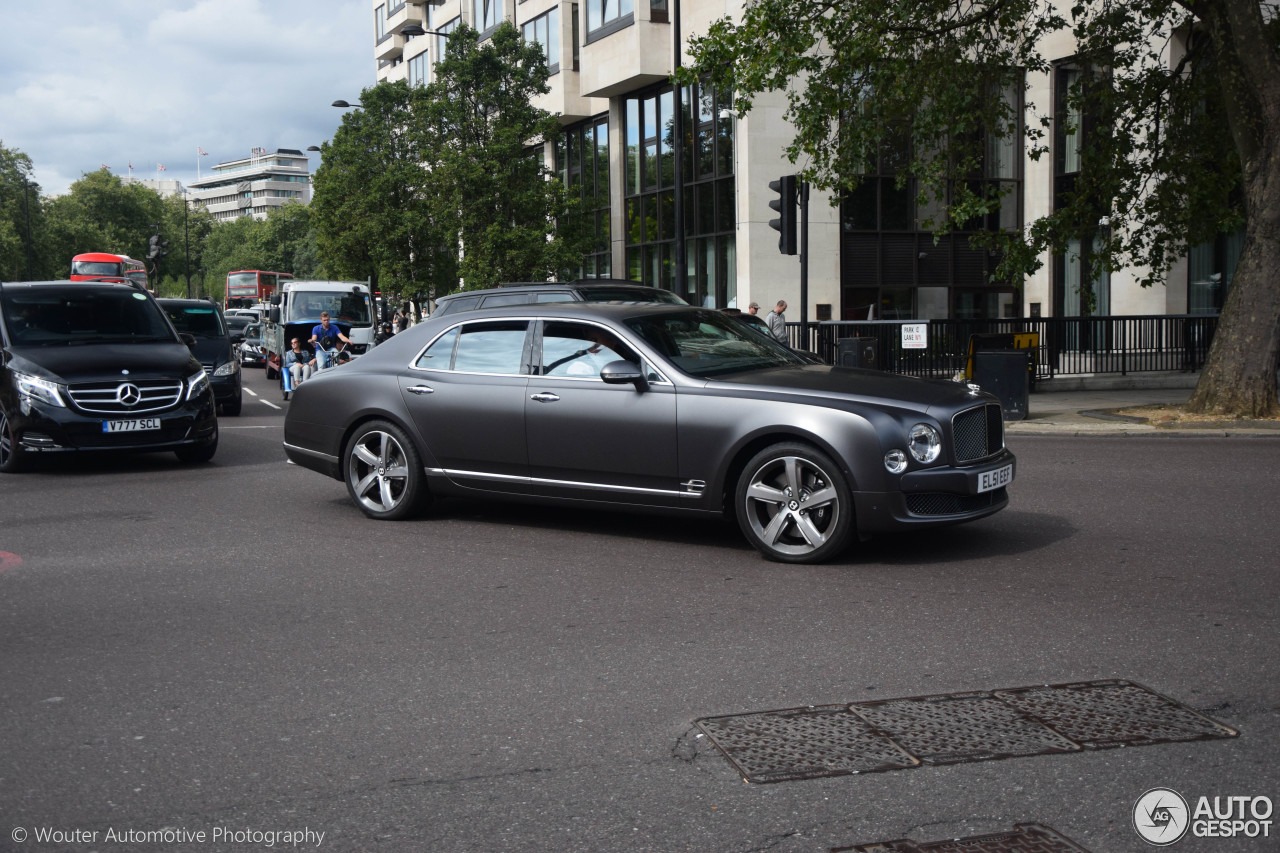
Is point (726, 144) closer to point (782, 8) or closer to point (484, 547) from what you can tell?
point (782, 8)

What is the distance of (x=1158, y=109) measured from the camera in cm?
1905

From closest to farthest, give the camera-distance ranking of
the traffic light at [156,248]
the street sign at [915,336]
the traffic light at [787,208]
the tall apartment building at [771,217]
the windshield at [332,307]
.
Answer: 1. the traffic light at [787,208]
2. the street sign at [915,336]
3. the tall apartment building at [771,217]
4. the windshield at [332,307]
5. the traffic light at [156,248]

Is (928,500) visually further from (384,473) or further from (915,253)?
(915,253)

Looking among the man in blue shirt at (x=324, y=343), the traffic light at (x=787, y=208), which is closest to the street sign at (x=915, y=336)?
the traffic light at (x=787, y=208)

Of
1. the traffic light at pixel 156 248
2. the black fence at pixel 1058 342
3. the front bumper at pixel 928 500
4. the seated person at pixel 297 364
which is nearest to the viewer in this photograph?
the front bumper at pixel 928 500

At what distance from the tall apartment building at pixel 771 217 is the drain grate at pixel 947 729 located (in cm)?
2593

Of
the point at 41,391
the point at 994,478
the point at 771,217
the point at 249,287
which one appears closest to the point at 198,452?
the point at 41,391

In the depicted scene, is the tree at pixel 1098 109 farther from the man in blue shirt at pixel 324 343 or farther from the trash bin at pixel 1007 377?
the man in blue shirt at pixel 324 343

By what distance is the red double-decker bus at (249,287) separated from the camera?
236ft

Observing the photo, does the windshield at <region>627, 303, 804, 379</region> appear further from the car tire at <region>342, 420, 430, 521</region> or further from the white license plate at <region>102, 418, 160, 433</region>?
the white license plate at <region>102, 418, 160, 433</region>

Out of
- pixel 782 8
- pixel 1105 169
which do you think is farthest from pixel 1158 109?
pixel 782 8

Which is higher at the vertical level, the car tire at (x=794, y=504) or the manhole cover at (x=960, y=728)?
the car tire at (x=794, y=504)

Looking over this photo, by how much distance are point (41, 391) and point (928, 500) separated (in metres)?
8.72

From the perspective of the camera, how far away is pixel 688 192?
1389 inches
